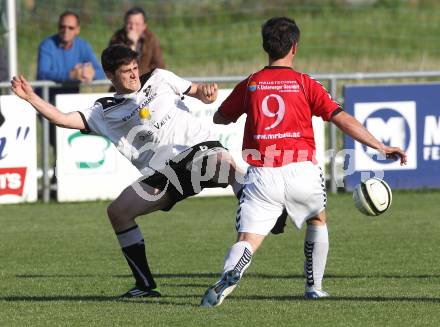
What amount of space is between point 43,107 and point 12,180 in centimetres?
675

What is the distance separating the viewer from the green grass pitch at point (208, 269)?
7570mm

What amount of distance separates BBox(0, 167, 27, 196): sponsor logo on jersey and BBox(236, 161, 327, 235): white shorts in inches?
290

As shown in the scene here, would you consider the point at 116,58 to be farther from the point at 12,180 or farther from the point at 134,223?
the point at 12,180

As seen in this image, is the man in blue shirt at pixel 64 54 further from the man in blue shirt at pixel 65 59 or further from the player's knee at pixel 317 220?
the player's knee at pixel 317 220

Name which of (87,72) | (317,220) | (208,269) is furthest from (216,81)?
(317,220)

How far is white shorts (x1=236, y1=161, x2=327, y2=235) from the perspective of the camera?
7.54 m

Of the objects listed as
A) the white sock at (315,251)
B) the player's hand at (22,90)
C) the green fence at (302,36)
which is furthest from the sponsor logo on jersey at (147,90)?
the green fence at (302,36)

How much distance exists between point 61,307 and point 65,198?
697cm

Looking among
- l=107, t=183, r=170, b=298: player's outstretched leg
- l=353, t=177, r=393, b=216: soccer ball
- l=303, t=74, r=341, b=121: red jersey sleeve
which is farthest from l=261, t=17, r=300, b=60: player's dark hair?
l=107, t=183, r=170, b=298: player's outstretched leg

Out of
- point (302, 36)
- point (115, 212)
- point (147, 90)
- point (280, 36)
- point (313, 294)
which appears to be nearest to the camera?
point (280, 36)

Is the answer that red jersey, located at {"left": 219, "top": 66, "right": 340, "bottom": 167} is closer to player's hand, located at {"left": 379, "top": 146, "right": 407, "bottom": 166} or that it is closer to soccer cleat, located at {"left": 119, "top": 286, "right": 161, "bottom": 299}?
player's hand, located at {"left": 379, "top": 146, "right": 407, "bottom": 166}

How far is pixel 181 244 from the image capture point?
461 inches

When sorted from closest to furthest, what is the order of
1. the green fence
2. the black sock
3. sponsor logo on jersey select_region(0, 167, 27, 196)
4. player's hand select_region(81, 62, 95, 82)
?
the black sock → sponsor logo on jersey select_region(0, 167, 27, 196) → player's hand select_region(81, 62, 95, 82) → the green fence

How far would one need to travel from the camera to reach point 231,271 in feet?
24.2
